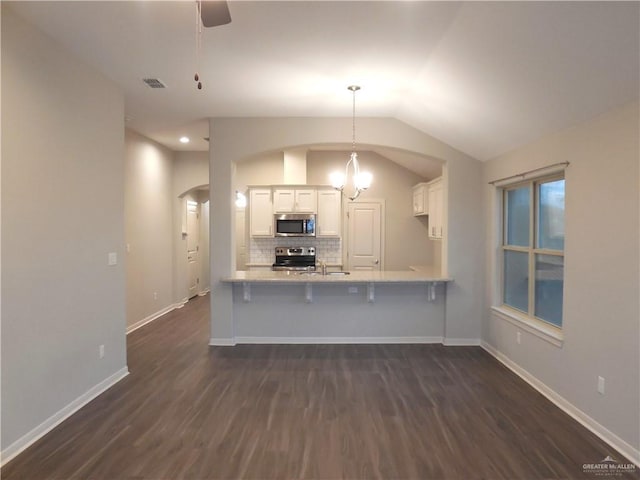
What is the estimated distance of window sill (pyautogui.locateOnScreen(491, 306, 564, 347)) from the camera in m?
3.30

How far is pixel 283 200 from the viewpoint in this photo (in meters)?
6.72

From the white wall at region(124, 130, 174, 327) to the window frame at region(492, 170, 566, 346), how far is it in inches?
203

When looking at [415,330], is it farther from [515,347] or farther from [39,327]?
[39,327]

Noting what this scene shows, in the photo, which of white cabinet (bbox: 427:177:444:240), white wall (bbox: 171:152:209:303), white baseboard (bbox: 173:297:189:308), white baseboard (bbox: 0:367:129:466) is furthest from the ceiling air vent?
white baseboard (bbox: 173:297:189:308)

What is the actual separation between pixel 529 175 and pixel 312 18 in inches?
104

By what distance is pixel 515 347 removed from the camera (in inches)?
157

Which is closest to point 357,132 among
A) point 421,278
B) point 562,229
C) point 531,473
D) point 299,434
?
point 421,278

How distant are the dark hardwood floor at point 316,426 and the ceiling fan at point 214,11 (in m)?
2.65

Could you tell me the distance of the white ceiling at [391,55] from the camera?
7.61 ft

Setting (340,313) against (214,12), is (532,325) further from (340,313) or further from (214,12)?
(214,12)

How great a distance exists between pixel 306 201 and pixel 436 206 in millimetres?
2329

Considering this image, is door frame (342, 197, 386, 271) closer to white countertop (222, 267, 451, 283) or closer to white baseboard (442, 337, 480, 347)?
white countertop (222, 267, 451, 283)

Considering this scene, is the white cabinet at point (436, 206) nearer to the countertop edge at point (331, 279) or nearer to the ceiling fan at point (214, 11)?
the countertop edge at point (331, 279)

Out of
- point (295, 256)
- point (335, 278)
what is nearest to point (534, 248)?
point (335, 278)
